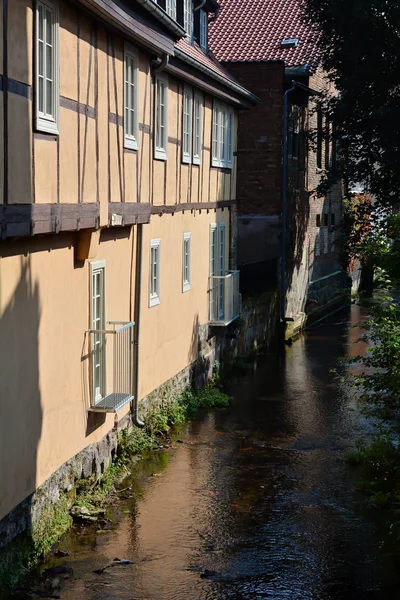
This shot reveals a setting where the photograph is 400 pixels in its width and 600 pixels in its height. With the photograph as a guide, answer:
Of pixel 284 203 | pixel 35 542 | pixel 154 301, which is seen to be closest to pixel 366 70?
pixel 284 203

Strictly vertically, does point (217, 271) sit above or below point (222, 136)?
below

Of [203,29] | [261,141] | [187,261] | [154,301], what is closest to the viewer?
[154,301]

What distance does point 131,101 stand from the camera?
45.2ft

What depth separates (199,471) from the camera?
46.3ft

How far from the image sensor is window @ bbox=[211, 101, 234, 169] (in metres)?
21.2

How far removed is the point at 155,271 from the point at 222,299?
4929 millimetres

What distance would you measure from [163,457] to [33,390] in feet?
16.2

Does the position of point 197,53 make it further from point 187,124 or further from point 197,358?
point 197,358

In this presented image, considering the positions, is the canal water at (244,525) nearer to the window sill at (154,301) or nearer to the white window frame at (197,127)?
the window sill at (154,301)

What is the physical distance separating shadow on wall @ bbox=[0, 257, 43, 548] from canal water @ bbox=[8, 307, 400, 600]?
910mm

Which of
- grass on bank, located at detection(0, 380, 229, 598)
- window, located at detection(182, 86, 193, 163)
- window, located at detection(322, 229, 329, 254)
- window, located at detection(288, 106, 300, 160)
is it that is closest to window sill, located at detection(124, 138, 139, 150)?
grass on bank, located at detection(0, 380, 229, 598)

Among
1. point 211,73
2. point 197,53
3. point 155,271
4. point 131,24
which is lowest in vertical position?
point 155,271

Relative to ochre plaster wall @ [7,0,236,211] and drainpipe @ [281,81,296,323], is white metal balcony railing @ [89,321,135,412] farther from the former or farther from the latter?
drainpipe @ [281,81,296,323]

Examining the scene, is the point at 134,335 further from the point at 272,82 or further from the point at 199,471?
the point at 272,82
